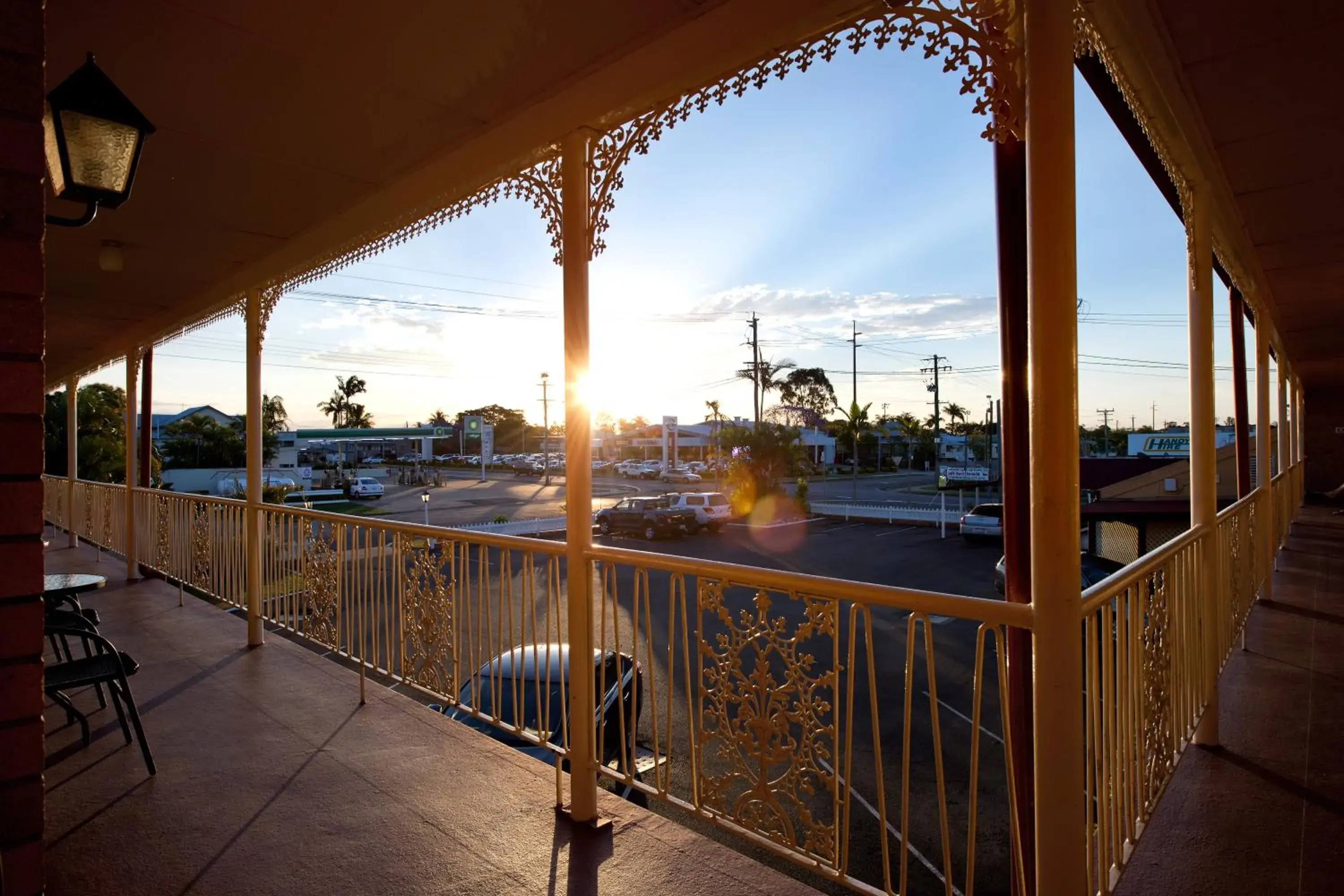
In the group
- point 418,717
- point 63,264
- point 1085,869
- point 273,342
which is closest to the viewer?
point 1085,869

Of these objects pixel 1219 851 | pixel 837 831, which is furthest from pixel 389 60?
pixel 1219 851

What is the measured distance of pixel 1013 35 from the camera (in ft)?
5.13

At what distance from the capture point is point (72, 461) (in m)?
10.0

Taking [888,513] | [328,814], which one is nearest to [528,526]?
[888,513]

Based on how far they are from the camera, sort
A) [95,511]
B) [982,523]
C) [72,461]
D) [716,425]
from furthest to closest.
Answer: [716,425]
[982,523]
[72,461]
[95,511]

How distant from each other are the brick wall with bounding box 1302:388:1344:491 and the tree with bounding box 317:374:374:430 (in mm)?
61371

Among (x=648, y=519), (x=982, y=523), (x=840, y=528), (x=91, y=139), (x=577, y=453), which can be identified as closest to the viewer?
(x=91, y=139)

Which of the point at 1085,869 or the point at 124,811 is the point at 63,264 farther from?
the point at 1085,869

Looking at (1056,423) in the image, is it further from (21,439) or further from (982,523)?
(982,523)

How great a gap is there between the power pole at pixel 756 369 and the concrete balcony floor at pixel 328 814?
885 inches

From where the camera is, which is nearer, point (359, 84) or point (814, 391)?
point (359, 84)

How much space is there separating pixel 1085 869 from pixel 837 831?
55 centimetres

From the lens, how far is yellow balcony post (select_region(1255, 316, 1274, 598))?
17.8 feet

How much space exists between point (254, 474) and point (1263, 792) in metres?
5.45
